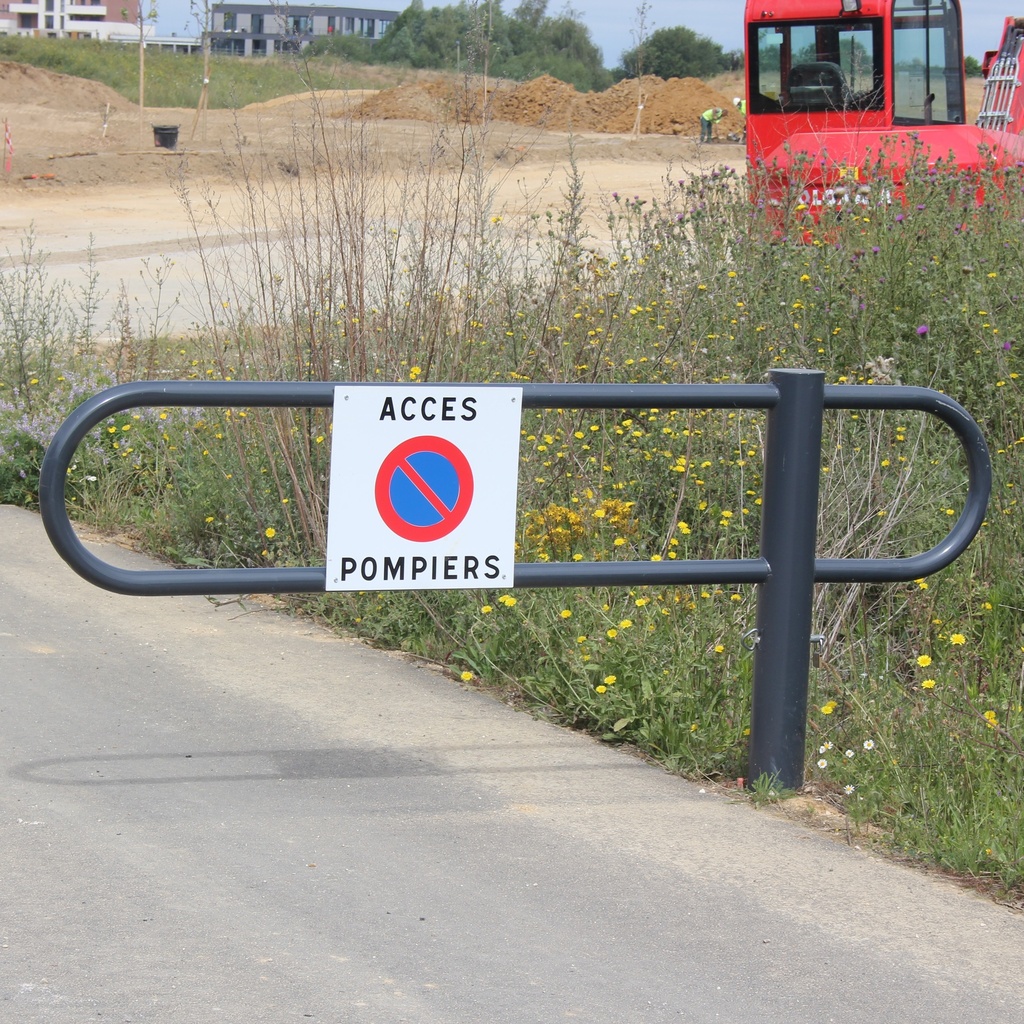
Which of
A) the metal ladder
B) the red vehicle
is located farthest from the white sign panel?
the metal ladder

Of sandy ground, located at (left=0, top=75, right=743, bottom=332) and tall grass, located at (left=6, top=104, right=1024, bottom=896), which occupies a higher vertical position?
sandy ground, located at (left=0, top=75, right=743, bottom=332)

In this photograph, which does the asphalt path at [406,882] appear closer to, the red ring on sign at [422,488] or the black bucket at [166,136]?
the red ring on sign at [422,488]

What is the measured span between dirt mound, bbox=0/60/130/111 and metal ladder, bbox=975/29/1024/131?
40.3 m

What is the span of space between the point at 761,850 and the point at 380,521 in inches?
50.7

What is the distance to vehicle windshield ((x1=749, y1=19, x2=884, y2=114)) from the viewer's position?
1319 centimetres

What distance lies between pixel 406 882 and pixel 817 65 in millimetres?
11942

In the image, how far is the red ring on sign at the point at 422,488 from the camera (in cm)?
364

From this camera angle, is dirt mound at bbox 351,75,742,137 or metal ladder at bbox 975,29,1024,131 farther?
dirt mound at bbox 351,75,742,137

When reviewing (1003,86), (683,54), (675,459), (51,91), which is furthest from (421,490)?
(683,54)

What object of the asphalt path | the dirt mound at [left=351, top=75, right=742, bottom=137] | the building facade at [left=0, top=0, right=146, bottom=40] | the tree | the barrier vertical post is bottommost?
the asphalt path

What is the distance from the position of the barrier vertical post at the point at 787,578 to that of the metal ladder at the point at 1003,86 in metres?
12.5

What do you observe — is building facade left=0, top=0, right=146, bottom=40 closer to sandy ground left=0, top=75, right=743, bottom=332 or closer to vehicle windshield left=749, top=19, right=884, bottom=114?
sandy ground left=0, top=75, right=743, bottom=332

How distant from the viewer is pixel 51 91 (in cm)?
5197

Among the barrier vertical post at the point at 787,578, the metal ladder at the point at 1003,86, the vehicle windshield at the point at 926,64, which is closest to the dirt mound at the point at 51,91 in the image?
the metal ladder at the point at 1003,86
